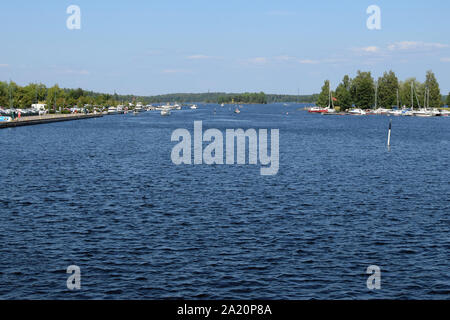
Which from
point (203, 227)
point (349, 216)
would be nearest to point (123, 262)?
point (203, 227)

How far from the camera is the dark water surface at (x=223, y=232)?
2983 centimetres

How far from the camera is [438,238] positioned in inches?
1569

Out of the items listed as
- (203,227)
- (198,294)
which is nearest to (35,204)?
(203,227)

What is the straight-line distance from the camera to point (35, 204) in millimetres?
52125

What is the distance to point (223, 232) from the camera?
41.3 meters

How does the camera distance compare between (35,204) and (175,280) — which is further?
(35,204)

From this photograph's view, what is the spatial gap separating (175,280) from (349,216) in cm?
2257

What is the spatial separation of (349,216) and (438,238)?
9.30 meters

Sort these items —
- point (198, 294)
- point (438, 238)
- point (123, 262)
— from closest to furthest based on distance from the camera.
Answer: point (198, 294) → point (123, 262) → point (438, 238)

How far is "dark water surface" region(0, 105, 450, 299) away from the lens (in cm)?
2983
